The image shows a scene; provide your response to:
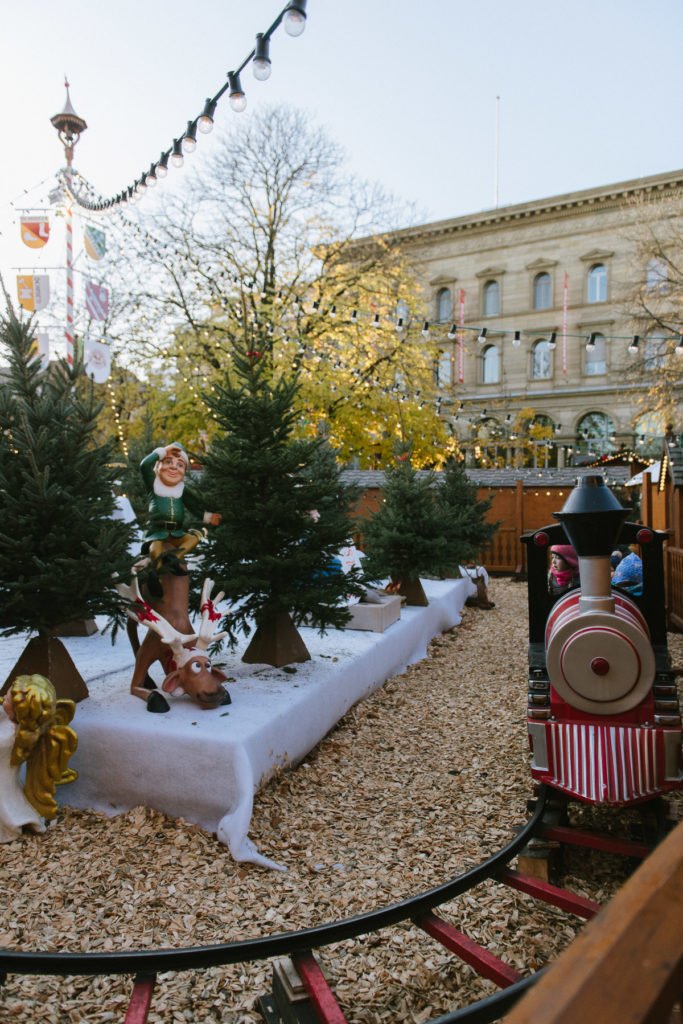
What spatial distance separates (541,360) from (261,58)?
118 ft

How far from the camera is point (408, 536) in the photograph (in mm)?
8898

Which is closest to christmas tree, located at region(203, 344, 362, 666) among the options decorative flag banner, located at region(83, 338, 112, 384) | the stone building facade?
decorative flag banner, located at region(83, 338, 112, 384)

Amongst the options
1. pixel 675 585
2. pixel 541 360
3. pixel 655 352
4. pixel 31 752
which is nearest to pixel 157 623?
pixel 31 752

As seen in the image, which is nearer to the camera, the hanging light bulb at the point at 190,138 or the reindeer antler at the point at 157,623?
the reindeer antler at the point at 157,623

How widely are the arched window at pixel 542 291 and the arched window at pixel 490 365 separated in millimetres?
3640

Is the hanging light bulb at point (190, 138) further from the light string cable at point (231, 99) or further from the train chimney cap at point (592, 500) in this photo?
the train chimney cap at point (592, 500)

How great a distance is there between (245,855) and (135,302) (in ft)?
60.7

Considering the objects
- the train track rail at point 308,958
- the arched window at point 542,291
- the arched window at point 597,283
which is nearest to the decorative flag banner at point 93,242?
the train track rail at point 308,958

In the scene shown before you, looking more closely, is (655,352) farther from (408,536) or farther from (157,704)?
(157,704)

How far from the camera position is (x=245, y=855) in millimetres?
3396

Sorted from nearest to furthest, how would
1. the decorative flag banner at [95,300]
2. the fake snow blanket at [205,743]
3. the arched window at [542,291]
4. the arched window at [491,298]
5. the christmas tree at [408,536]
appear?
the fake snow blanket at [205,743], the christmas tree at [408,536], the decorative flag banner at [95,300], the arched window at [542,291], the arched window at [491,298]

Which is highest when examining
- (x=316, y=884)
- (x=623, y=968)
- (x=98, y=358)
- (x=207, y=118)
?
(x=207, y=118)

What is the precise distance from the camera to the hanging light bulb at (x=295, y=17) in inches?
213

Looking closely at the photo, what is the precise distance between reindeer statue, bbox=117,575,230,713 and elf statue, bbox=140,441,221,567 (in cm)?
27
